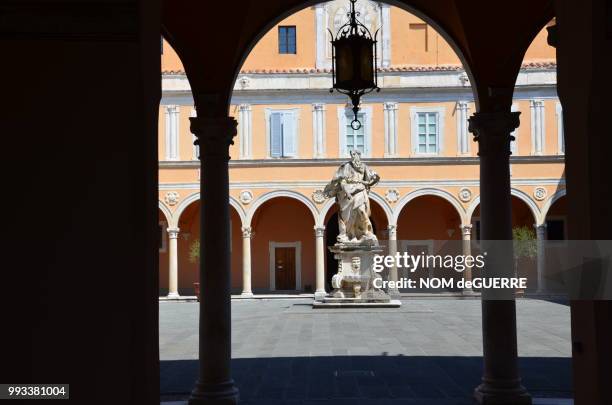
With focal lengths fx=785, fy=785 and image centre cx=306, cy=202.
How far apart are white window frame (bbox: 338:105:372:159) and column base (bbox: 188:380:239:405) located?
2359cm

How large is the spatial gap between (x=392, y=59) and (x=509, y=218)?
24750 mm

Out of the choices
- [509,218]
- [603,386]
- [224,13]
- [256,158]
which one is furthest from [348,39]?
[256,158]

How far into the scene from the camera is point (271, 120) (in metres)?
30.7

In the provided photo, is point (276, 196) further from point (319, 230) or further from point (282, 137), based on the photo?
point (282, 137)

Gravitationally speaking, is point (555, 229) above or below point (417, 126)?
below

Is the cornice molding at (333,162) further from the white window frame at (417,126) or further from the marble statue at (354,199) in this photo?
the marble statue at (354,199)

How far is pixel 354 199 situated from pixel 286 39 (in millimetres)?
12234

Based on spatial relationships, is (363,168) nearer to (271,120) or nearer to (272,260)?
(271,120)

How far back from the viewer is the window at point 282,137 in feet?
100

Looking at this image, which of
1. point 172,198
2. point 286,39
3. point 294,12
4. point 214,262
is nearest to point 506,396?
point 214,262

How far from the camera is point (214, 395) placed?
718cm

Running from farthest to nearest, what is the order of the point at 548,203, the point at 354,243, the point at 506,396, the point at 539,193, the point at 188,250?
the point at 188,250 → the point at 539,193 → the point at 548,203 → the point at 354,243 → the point at 506,396

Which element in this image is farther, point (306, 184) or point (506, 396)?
point (306, 184)

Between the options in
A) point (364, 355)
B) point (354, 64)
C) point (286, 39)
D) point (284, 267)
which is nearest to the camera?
point (354, 64)
